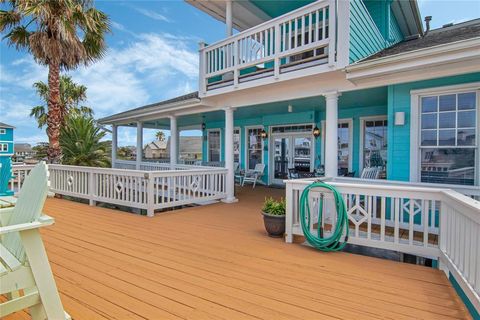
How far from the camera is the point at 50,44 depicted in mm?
6949

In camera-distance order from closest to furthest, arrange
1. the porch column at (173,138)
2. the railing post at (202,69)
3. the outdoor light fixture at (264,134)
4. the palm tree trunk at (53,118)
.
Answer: the railing post at (202,69)
the palm tree trunk at (53,118)
the porch column at (173,138)
the outdoor light fixture at (264,134)

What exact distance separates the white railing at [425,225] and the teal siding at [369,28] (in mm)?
2361

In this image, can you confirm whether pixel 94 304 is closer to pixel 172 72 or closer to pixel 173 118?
pixel 173 118

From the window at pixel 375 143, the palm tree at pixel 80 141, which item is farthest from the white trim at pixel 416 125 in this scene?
Answer: the palm tree at pixel 80 141

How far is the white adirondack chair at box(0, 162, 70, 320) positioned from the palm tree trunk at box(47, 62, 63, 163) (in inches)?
272

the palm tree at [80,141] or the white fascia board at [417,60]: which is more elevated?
the white fascia board at [417,60]

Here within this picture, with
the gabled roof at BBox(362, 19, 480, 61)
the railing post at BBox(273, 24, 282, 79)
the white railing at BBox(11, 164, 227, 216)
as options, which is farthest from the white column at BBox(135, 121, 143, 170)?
the gabled roof at BBox(362, 19, 480, 61)

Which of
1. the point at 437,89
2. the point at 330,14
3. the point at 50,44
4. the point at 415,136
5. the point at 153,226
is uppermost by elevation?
the point at 50,44

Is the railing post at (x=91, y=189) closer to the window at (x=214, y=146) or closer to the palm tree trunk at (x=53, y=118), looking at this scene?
the palm tree trunk at (x=53, y=118)

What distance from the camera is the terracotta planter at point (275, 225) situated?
3.76 meters

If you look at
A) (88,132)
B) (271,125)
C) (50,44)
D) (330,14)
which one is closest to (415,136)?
(330,14)

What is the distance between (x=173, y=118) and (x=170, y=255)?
5.57 meters

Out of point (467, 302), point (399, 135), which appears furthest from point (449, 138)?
point (467, 302)

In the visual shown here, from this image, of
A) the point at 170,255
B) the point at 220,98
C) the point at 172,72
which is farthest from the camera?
the point at 172,72
